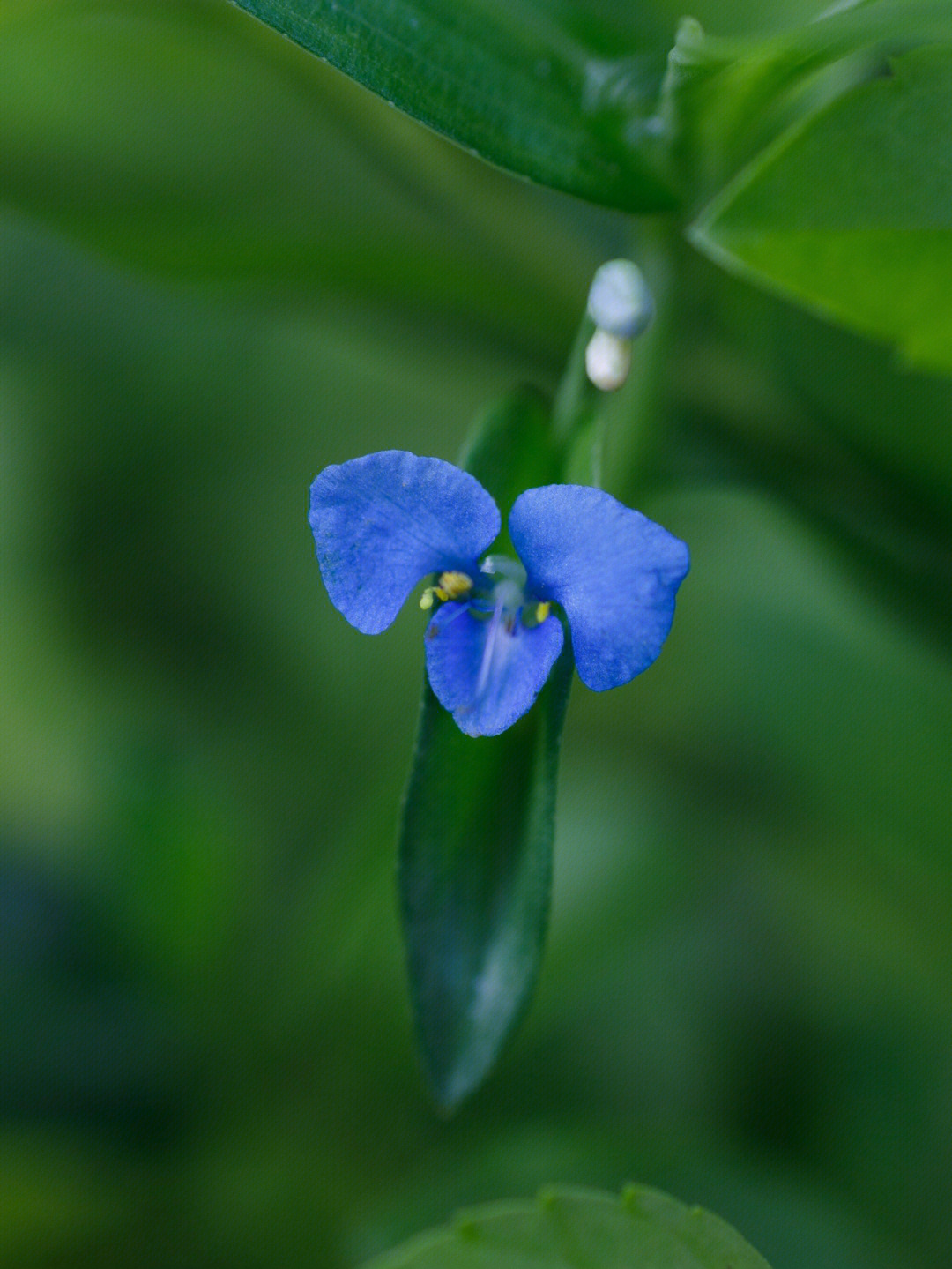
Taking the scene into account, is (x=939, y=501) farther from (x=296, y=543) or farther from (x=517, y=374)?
(x=296, y=543)

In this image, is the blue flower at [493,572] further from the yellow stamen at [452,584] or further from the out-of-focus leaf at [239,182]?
the out-of-focus leaf at [239,182]

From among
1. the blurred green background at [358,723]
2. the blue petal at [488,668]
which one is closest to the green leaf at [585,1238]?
the blue petal at [488,668]

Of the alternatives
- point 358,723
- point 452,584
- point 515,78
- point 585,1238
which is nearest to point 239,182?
point 515,78

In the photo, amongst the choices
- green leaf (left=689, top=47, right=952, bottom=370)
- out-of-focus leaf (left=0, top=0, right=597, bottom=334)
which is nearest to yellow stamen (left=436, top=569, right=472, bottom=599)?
green leaf (left=689, top=47, right=952, bottom=370)

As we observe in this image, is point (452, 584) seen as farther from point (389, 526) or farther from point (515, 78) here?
point (515, 78)

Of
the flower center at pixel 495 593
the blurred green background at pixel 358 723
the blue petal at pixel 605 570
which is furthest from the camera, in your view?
the blurred green background at pixel 358 723

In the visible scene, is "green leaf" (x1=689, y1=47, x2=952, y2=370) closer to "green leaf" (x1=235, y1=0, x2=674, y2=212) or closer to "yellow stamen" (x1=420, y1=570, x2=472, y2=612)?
"green leaf" (x1=235, y1=0, x2=674, y2=212)
